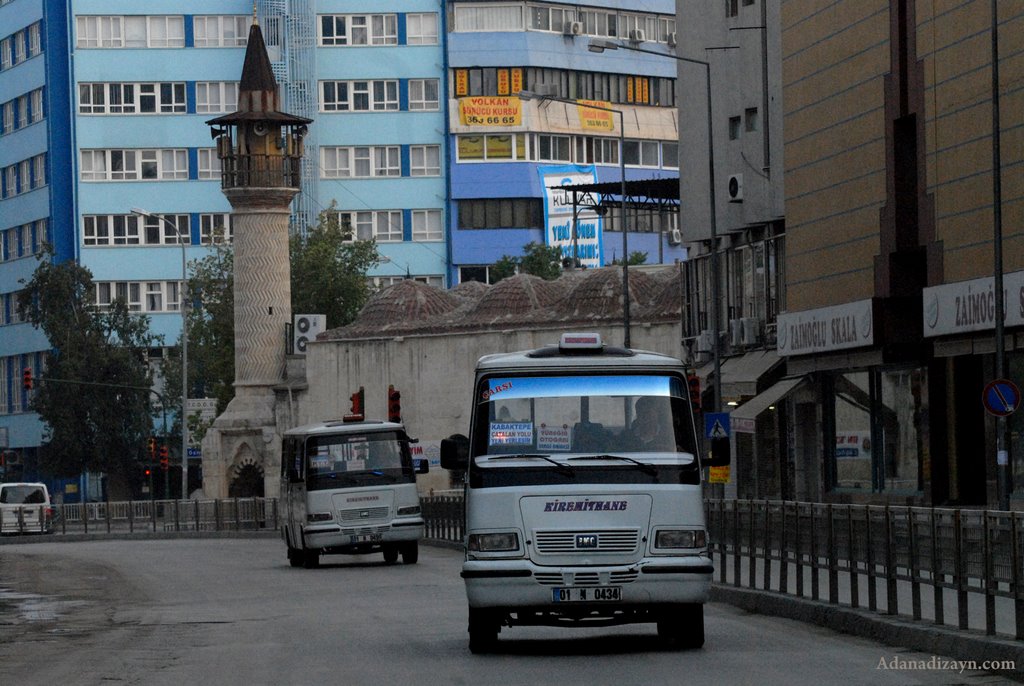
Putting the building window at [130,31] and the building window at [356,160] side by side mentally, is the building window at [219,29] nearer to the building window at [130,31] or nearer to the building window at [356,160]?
the building window at [130,31]

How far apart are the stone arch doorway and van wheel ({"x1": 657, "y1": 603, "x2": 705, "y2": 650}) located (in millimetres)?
62141

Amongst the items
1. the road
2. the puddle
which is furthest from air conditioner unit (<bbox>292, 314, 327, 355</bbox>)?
the puddle

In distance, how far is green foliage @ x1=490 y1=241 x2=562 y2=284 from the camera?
9031 cm

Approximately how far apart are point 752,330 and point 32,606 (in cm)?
2642

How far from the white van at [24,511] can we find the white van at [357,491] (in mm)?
31930

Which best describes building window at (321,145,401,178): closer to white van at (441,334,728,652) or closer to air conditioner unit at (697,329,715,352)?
air conditioner unit at (697,329,715,352)

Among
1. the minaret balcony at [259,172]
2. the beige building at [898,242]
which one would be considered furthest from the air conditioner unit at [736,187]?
the minaret balcony at [259,172]

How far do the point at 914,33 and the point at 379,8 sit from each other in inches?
2386

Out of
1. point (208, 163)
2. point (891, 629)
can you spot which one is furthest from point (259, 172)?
point (891, 629)

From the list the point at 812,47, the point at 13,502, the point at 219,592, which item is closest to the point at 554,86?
the point at 13,502

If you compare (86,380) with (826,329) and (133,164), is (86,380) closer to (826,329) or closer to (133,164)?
(133,164)

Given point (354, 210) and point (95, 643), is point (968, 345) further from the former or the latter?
point (354, 210)

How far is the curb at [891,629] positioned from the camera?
14.2m

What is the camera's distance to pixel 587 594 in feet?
50.9
